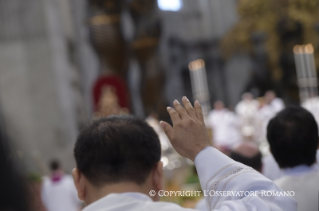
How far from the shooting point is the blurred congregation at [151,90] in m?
1.57

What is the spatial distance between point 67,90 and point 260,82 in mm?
12389

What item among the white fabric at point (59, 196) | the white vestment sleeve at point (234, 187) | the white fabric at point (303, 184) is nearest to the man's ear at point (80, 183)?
the white vestment sleeve at point (234, 187)

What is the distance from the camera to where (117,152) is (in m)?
1.48

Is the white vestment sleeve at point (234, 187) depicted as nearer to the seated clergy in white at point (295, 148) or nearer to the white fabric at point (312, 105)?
the seated clergy in white at point (295, 148)

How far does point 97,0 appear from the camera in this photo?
9.41 meters

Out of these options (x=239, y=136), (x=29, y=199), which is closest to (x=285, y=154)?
(x=29, y=199)

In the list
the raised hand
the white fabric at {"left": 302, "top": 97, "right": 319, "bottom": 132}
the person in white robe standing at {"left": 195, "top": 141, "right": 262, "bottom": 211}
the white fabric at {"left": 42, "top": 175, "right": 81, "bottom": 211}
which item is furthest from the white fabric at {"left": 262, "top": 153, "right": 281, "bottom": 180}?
the white fabric at {"left": 302, "top": 97, "right": 319, "bottom": 132}

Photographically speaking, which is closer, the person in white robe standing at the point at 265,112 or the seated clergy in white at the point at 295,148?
the seated clergy in white at the point at 295,148

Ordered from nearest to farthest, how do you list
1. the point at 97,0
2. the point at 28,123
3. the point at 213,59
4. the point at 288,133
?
the point at 288,133, the point at 97,0, the point at 28,123, the point at 213,59

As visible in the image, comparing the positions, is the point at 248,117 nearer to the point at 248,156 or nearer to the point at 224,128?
the point at 224,128

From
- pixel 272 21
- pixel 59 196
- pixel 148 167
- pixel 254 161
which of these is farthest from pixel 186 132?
pixel 272 21

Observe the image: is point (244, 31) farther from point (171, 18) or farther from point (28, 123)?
point (28, 123)

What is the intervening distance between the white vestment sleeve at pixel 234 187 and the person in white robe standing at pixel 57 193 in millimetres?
4999

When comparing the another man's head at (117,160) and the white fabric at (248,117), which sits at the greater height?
the another man's head at (117,160)
